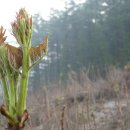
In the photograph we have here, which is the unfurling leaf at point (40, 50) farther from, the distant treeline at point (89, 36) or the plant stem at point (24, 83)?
the distant treeline at point (89, 36)

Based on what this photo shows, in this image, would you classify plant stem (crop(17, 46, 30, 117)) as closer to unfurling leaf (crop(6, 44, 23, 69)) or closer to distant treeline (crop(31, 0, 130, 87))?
unfurling leaf (crop(6, 44, 23, 69))

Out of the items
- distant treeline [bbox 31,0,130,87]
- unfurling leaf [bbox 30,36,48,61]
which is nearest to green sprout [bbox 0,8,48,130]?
unfurling leaf [bbox 30,36,48,61]

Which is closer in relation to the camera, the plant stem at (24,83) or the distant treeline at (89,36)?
the plant stem at (24,83)

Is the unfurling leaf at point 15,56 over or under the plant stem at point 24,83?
over

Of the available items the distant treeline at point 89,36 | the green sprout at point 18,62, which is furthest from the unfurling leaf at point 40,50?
the distant treeline at point 89,36

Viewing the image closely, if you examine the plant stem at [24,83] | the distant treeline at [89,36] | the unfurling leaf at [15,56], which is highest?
the distant treeline at [89,36]

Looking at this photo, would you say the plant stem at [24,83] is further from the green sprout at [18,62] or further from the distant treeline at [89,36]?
the distant treeline at [89,36]
